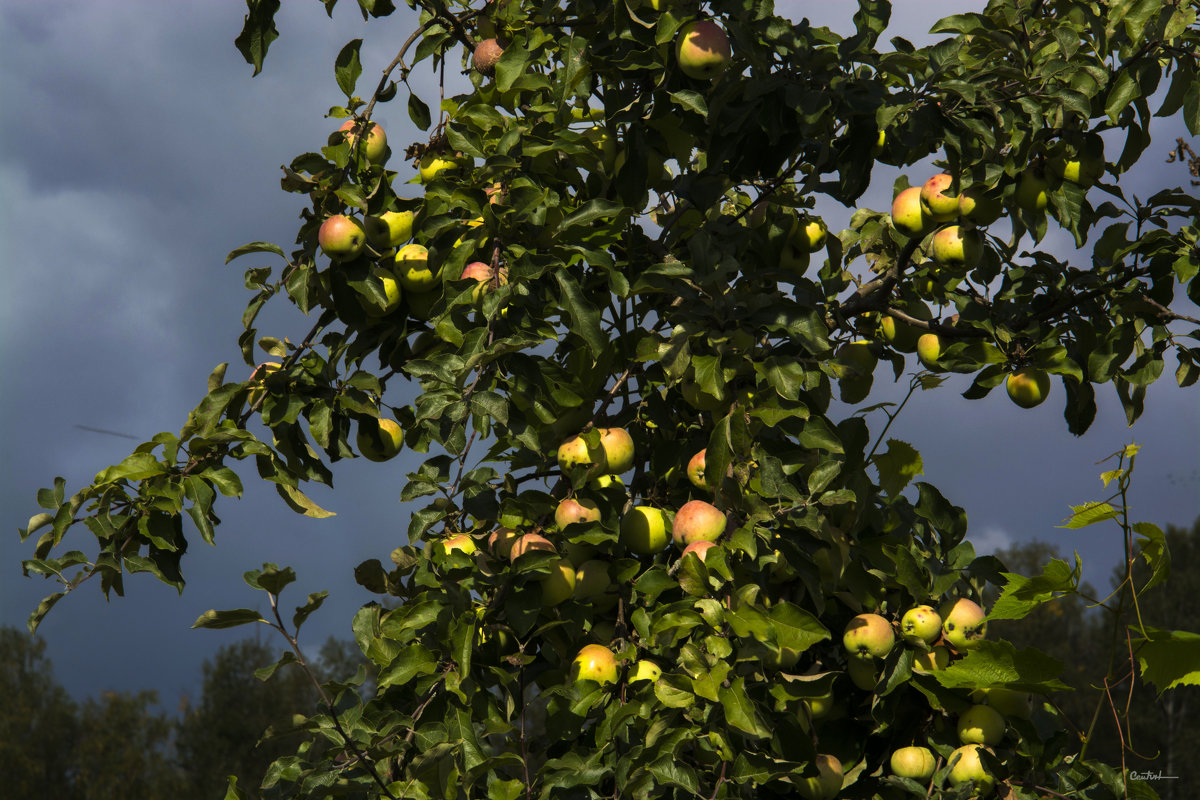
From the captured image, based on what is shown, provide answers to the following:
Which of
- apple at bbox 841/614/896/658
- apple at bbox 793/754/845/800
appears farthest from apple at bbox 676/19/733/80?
apple at bbox 793/754/845/800

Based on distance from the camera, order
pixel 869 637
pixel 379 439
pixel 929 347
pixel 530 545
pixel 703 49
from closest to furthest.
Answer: pixel 530 545 → pixel 703 49 → pixel 869 637 → pixel 379 439 → pixel 929 347

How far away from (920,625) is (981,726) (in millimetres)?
334

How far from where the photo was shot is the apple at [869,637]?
248cm

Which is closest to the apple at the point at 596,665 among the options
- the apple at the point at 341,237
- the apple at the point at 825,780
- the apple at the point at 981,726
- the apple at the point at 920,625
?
the apple at the point at 825,780

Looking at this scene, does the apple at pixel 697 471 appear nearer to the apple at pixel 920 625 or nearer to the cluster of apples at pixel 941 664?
the cluster of apples at pixel 941 664

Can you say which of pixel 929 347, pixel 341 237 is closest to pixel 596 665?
pixel 341 237

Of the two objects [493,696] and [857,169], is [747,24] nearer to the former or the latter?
[857,169]

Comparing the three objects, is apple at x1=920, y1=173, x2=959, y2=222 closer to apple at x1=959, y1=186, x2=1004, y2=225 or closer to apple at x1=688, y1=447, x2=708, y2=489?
apple at x1=959, y1=186, x2=1004, y2=225

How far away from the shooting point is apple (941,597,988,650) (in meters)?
2.52

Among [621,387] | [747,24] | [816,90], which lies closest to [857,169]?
[816,90]

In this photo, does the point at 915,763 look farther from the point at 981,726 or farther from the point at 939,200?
the point at 939,200

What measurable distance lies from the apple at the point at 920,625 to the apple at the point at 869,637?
0.15ft

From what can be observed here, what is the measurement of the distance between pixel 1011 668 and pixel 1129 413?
186 cm

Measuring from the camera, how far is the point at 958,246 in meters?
2.99
